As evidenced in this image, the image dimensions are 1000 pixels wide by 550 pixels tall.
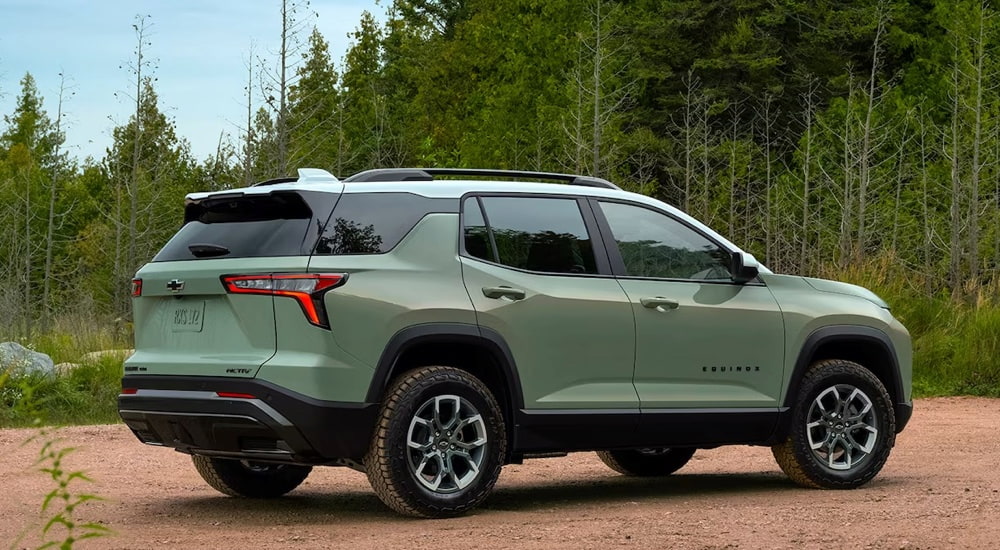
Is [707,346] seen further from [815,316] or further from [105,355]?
[105,355]

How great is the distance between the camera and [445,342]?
727cm

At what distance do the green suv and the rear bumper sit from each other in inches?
0.4

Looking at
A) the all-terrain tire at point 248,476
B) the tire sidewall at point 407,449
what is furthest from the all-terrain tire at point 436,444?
the all-terrain tire at point 248,476

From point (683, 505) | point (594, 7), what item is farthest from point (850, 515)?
point (594, 7)

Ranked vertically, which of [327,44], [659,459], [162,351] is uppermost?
[327,44]

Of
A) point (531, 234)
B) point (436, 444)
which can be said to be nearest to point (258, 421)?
point (436, 444)

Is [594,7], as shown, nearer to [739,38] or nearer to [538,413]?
[739,38]

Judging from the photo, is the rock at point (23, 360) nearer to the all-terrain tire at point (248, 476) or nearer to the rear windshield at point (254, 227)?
the all-terrain tire at point (248, 476)

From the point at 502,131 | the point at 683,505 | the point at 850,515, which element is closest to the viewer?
the point at 850,515

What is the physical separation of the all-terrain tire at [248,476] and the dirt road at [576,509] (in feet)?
0.35

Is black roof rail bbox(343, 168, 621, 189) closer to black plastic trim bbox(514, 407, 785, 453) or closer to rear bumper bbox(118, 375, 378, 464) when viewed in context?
rear bumper bbox(118, 375, 378, 464)

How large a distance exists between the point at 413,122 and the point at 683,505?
51842 mm

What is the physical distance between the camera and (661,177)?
2112 inches

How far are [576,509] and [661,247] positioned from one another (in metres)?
1.58
